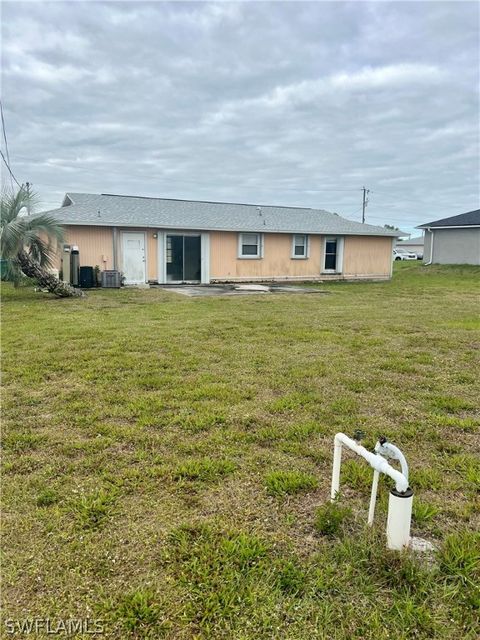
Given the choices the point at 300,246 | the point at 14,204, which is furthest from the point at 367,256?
the point at 14,204

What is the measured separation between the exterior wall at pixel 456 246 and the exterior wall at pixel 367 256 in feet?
25.4

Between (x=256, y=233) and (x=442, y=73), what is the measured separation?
9.29 metres

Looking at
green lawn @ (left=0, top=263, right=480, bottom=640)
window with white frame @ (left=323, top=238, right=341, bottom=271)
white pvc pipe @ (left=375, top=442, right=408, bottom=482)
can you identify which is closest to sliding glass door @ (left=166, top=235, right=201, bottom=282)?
window with white frame @ (left=323, top=238, right=341, bottom=271)

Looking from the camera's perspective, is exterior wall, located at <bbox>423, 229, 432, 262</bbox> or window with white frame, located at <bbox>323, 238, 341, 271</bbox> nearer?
window with white frame, located at <bbox>323, 238, 341, 271</bbox>

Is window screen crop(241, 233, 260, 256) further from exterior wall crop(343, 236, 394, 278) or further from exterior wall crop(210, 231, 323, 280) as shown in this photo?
exterior wall crop(343, 236, 394, 278)

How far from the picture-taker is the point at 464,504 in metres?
2.30

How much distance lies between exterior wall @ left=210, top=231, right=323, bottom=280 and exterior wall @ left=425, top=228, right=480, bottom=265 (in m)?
11.7

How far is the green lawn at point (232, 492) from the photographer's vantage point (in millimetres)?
1643

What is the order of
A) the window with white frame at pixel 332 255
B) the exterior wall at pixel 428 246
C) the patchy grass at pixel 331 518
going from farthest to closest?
the exterior wall at pixel 428 246, the window with white frame at pixel 332 255, the patchy grass at pixel 331 518

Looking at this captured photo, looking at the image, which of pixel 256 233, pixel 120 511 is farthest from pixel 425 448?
pixel 256 233

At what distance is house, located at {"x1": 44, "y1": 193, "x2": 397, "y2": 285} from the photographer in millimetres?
14602

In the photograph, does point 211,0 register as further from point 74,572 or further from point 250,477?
point 74,572

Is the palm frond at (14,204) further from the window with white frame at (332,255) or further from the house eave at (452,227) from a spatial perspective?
the house eave at (452,227)

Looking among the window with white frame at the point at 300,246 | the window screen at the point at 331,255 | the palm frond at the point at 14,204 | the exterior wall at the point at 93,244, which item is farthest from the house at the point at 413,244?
the palm frond at the point at 14,204
